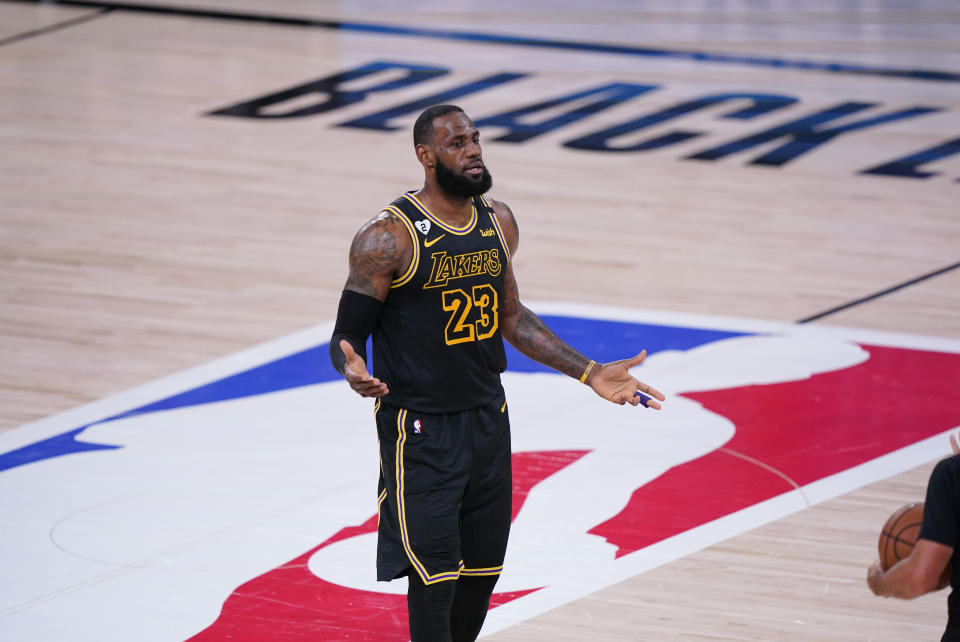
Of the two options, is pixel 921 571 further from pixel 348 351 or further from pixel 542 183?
pixel 542 183

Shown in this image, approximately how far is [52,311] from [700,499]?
12.8ft

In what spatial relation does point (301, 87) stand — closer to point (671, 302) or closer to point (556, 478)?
point (671, 302)

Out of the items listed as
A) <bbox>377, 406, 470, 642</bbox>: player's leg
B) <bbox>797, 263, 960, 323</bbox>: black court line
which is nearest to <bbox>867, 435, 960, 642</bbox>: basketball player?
<bbox>377, 406, 470, 642</bbox>: player's leg

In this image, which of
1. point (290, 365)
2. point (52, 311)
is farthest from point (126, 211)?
point (290, 365)

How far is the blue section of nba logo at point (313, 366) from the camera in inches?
256

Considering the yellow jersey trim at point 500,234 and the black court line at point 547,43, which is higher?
the yellow jersey trim at point 500,234

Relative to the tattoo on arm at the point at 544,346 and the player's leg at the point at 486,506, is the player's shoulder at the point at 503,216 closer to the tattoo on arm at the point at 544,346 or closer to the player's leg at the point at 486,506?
the tattoo on arm at the point at 544,346

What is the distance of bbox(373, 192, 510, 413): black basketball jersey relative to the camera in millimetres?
4121

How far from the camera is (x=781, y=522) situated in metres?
5.80

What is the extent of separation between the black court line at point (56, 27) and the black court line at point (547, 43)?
0.87 feet

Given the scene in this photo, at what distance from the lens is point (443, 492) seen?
162 inches

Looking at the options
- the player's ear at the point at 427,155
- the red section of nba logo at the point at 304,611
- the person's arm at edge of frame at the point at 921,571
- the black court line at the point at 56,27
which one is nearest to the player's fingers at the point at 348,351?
the player's ear at the point at 427,155

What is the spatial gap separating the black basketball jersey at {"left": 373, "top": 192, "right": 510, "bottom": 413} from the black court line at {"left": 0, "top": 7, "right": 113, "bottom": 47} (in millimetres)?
11093

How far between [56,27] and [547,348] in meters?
11.6
